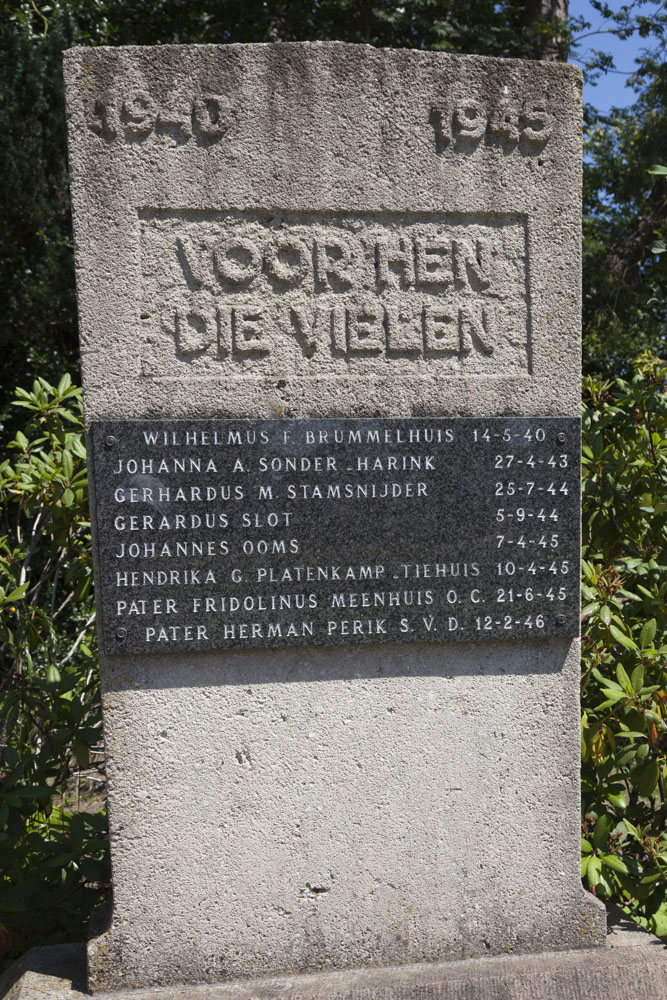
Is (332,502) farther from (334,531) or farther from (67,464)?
(67,464)

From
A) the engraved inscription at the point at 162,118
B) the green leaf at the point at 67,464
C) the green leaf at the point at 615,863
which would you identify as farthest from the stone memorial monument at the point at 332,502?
the green leaf at the point at 67,464

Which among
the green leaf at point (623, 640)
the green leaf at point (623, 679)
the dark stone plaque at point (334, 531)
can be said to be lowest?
the green leaf at point (623, 679)

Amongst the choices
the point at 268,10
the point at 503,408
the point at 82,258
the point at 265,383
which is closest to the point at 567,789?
the point at 503,408

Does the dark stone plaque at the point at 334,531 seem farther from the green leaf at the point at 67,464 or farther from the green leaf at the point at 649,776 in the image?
the green leaf at the point at 67,464

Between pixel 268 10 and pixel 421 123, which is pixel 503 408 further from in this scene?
pixel 268 10

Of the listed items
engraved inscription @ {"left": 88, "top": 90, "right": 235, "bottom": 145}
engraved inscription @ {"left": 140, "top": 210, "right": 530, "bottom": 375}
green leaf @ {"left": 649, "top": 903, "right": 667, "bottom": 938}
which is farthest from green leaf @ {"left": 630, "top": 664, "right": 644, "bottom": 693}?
engraved inscription @ {"left": 88, "top": 90, "right": 235, "bottom": 145}

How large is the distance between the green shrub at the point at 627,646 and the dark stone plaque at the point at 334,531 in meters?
0.37

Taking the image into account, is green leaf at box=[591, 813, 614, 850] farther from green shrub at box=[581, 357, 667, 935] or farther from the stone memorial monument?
the stone memorial monument

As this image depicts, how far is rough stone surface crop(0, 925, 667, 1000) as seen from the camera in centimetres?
221

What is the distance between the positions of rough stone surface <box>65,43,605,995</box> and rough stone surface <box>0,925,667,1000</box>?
53mm

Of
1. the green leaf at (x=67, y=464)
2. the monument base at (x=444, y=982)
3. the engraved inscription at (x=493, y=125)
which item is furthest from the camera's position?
the green leaf at (x=67, y=464)

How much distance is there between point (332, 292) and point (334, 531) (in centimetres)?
66

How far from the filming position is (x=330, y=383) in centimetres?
233

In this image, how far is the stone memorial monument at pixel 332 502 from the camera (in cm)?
225
